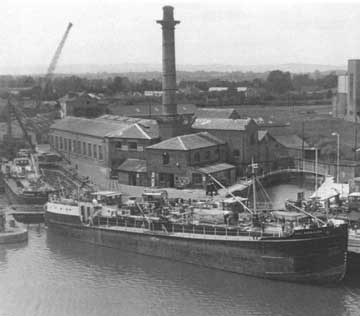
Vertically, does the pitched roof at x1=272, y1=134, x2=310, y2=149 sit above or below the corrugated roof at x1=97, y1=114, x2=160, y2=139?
below

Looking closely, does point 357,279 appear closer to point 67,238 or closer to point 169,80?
point 67,238

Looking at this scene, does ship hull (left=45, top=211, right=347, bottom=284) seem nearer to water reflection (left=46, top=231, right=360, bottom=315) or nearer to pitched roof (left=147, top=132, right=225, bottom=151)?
water reflection (left=46, top=231, right=360, bottom=315)

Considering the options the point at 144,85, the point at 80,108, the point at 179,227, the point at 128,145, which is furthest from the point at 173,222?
the point at 144,85

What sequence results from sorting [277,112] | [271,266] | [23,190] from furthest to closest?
[277,112]
[23,190]
[271,266]

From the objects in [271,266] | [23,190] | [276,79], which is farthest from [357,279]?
[276,79]

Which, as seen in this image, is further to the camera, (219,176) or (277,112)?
(277,112)

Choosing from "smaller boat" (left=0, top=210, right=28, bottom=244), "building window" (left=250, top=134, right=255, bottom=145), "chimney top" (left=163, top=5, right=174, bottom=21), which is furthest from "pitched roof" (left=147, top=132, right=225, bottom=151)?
"smaller boat" (left=0, top=210, right=28, bottom=244)
